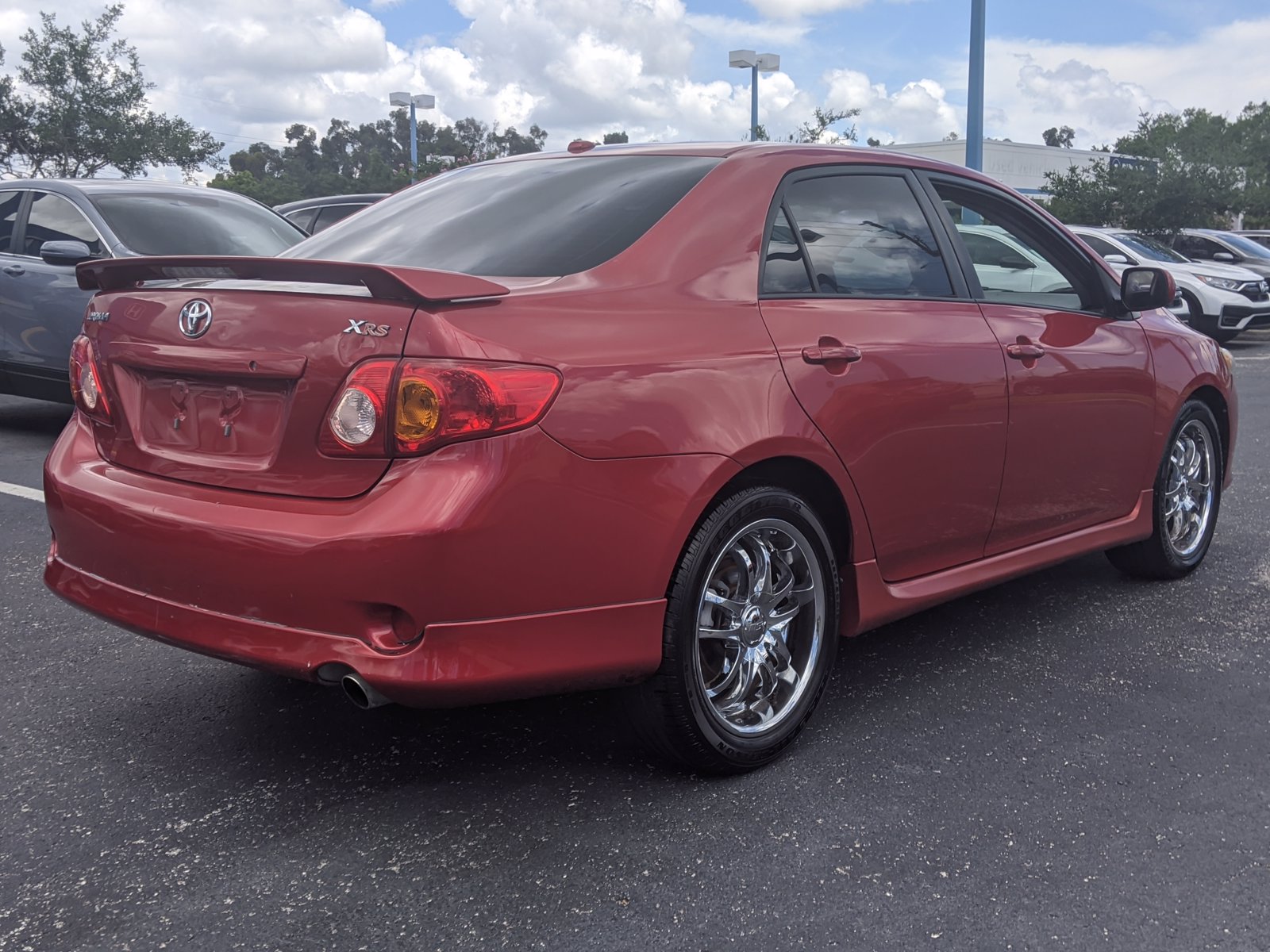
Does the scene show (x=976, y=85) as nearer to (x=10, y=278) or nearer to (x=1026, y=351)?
(x=10, y=278)

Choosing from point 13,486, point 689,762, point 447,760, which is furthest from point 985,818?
point 13,486

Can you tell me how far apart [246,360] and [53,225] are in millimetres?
6222

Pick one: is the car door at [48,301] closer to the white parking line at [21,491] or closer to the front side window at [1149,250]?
the white parking line at [21,491]

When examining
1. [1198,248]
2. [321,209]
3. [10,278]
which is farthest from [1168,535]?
[1198,248]

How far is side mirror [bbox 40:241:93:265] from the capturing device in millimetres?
7227

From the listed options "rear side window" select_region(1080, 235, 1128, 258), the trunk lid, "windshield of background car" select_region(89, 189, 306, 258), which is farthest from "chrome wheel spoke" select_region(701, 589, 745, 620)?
"rear side window" select_region(1080, 235, 1128, 258)

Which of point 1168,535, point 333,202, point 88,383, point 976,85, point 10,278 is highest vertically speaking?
point 976,85

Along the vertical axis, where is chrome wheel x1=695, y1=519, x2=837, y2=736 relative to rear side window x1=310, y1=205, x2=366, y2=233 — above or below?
below

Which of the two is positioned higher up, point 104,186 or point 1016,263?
point 104,186

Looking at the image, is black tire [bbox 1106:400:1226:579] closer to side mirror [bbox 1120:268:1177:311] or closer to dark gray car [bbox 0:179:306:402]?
side mirror [bbox 1120:268:1177:311]

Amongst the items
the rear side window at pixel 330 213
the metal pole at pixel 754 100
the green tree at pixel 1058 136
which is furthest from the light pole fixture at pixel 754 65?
the green tree at pixel 1058 136

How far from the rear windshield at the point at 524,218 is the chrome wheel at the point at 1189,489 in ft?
8.46

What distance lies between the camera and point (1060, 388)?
4039 mm

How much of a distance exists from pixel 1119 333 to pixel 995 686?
1449 millimetres
